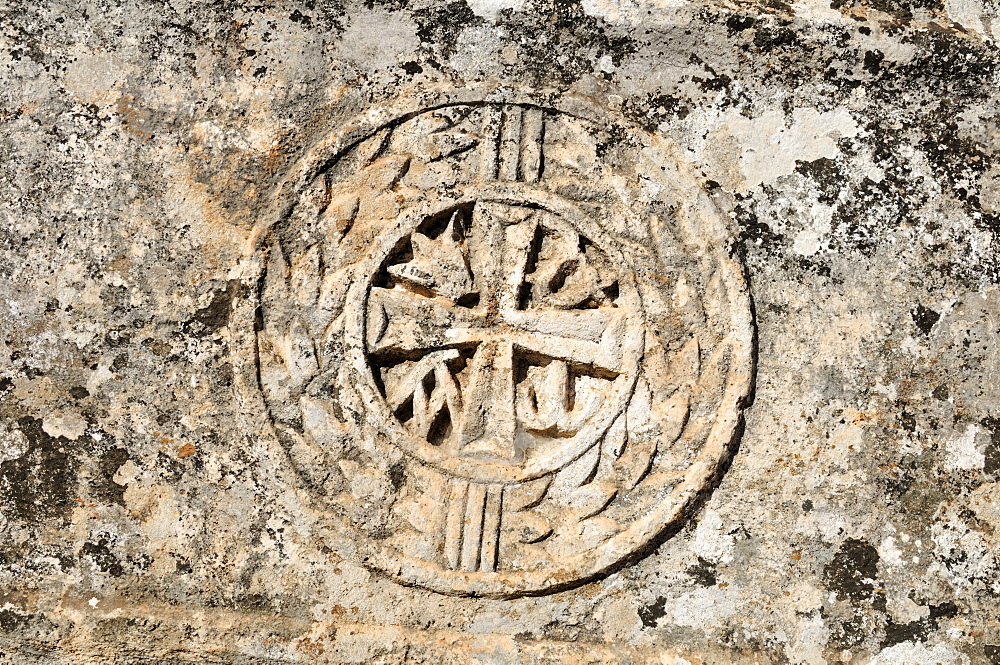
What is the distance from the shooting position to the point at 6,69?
2836 millimetres

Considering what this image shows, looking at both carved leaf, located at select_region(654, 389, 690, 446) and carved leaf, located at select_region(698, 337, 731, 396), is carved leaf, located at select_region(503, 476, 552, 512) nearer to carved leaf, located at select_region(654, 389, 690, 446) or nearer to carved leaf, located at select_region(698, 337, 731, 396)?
carved leaf, located at select_region(654, 389, 690, 446)

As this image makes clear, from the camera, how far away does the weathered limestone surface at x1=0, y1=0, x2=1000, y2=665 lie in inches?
107

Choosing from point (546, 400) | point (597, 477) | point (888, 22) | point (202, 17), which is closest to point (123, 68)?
point (202, 17)

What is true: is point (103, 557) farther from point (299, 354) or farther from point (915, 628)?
point (915, 628)

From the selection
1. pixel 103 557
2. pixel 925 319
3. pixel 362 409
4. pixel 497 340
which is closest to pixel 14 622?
pixel 103 557

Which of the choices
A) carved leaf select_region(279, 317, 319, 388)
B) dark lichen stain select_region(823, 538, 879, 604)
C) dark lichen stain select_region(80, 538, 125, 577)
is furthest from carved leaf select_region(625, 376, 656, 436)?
dark lichen stain select_region(80, 538, 125, 577)

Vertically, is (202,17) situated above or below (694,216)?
above

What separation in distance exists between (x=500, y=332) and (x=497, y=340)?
0.02 metres

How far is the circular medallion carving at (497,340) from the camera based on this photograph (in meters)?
2.72

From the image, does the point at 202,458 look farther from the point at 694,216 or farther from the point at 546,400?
the point at 694,216

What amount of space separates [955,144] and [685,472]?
47.9 inches

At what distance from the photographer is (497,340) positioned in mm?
2773

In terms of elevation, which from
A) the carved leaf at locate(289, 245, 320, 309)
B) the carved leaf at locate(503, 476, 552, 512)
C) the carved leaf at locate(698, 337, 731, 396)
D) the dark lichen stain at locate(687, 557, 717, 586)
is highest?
the carved leaf at locate(289, 245, 320, 309)

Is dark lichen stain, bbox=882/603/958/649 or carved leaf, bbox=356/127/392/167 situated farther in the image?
carved leaf, bbox=356/127/392/167
